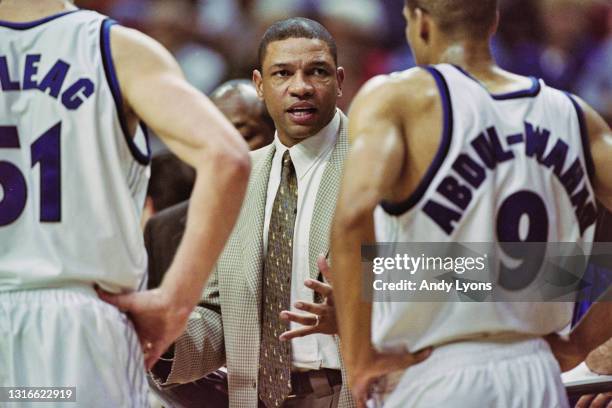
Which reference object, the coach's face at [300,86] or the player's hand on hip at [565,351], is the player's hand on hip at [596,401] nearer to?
the player's hand on hip at [565,351]

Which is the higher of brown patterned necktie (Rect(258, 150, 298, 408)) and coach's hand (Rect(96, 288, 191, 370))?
coach's hand (Rect(96, 288, 191, 370))

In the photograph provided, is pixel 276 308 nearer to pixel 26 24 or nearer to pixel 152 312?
pixel 152 312

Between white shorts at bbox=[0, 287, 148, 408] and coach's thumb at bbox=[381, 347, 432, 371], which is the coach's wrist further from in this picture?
coach's thumb at bbox=[381, 347, 432, 371]

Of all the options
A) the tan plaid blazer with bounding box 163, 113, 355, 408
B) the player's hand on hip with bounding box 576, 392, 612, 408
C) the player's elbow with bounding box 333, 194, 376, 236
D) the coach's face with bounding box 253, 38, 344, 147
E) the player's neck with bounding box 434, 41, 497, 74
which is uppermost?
the player's neck with bounding box 434, 41, 497, 74

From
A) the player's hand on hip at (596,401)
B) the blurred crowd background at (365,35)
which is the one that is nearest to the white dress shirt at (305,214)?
the player's hand on hip at (596,401)

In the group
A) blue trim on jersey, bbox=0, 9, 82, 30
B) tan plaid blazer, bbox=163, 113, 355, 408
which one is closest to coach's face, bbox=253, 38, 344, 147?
tan plaid blazer, bbox=163, 113, 355, 408

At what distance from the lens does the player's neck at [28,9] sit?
248 centimetres

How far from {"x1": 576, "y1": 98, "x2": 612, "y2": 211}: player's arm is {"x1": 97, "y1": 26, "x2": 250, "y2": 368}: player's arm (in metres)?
1.06

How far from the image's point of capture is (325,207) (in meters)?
3.73

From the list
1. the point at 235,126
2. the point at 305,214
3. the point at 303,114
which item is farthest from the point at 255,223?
the point at 235,126

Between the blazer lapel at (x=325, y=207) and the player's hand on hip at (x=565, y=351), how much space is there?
109 centimetres

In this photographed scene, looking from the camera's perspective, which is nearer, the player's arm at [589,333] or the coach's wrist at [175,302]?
the coach's wrist at [175,302]

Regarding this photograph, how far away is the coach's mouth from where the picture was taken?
12.8 ft

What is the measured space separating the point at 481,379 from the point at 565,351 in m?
0.51
